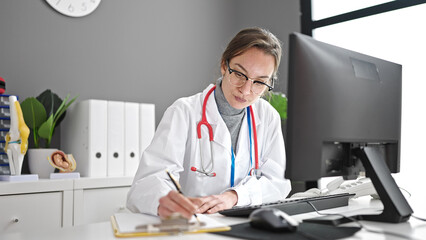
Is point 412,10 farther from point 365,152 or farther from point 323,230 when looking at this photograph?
point 323,230

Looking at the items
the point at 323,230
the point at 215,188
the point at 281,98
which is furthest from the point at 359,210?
the point at 281,98

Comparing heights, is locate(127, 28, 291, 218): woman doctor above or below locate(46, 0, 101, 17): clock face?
below

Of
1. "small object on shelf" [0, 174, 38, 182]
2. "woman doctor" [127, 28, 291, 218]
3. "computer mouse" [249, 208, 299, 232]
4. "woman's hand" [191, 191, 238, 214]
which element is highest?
"woman doctor" [127, 28, 291, 218]

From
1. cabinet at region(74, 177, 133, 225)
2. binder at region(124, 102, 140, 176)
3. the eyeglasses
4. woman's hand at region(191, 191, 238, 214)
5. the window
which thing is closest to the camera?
woman's hand at region(191, 191, 238, 214)

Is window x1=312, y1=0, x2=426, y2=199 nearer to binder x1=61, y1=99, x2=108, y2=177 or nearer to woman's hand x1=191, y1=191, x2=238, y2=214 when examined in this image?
woman's hand x1=191, y1=191, x2=238, y2=214

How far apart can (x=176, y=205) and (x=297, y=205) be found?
41 centimetres

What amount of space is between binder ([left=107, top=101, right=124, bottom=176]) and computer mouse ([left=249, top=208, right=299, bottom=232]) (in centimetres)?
158

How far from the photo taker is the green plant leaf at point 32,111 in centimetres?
222

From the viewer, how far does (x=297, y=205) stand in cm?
121

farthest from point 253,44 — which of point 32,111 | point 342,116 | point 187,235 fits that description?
point 32,111

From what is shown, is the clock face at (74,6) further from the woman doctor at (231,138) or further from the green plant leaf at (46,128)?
Result: the woman doctor at (231,138)

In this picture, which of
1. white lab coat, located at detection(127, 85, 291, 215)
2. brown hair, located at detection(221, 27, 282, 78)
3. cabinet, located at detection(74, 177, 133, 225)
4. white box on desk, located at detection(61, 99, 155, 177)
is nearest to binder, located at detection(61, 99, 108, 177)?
white box on desk, located at detection(61, 99, 155, 177)

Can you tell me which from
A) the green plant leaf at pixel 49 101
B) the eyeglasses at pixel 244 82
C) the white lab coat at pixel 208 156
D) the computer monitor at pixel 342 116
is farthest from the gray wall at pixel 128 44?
the computer monitor at pixel 342 116

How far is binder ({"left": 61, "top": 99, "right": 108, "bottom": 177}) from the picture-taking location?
89.7 inches
